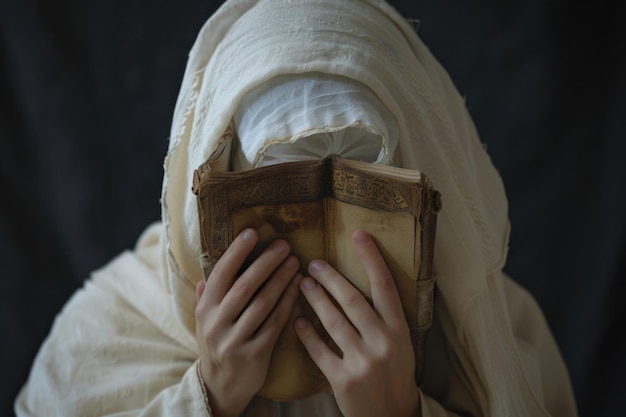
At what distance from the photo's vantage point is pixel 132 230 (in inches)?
65.9

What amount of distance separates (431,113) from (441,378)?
0.38 meters

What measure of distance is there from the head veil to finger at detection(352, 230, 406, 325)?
0.36 ft

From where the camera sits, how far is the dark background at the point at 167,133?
150cm

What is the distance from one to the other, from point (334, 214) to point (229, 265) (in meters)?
0.13

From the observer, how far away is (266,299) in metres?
0.71

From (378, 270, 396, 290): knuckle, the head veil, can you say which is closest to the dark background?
the head veil

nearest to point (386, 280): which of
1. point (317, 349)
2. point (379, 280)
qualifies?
point (379, 280)

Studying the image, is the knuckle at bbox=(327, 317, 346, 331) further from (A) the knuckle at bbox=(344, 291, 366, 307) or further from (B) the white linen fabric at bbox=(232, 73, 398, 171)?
(B) the white linen fabric at bbox=(232, 73, 398, 171)

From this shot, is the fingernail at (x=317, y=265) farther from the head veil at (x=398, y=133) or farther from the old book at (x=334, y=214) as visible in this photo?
the head veil at (x=398, y=133)

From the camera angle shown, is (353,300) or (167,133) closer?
(353,300)

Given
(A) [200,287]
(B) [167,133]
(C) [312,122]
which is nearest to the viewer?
(C) [312,122]

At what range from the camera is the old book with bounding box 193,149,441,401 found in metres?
0.65

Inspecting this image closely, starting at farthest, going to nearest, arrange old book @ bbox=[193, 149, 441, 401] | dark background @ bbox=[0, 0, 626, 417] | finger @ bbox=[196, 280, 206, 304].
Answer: dark background @ bbox=[0, 0, 626, 417], finger @ bbox=[196, 280, 206, 304], old book @ bbox=[193, 149, 441, 401]

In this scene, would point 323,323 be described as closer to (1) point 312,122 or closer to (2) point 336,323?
(2) point 336,323
